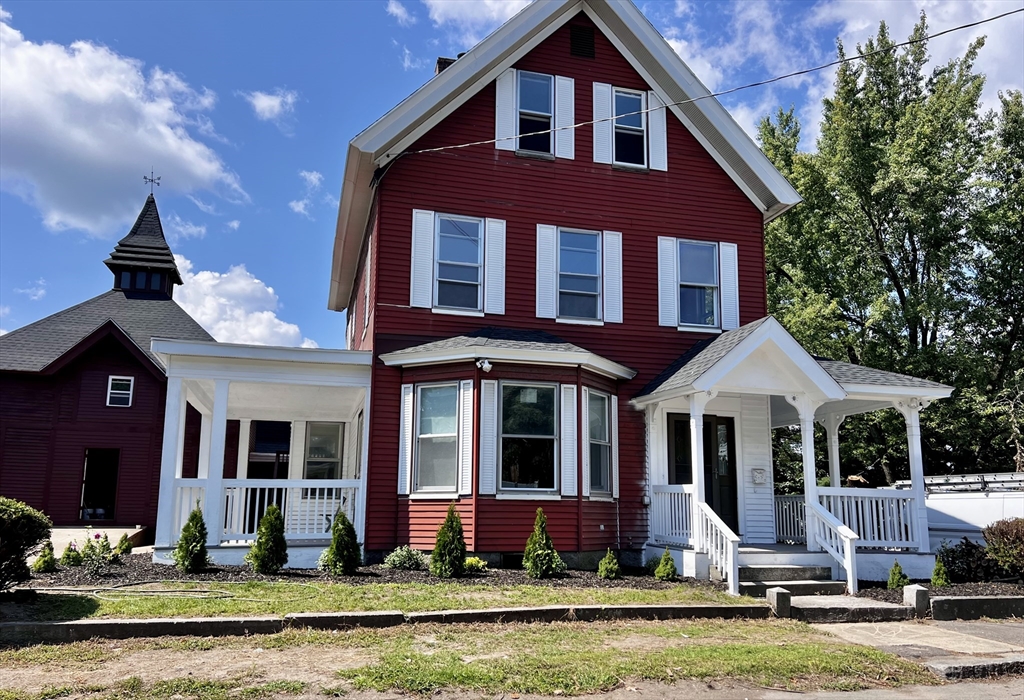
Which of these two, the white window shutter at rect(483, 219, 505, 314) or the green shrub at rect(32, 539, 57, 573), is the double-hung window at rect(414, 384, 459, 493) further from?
the green shrub at rect(32, 539, 57, 573)

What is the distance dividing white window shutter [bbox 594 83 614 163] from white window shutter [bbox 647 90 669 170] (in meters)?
0.81

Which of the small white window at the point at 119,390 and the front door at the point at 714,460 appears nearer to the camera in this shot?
the front door at the point at 714,460

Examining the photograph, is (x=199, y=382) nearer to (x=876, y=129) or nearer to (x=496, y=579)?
(x=496, y=579)

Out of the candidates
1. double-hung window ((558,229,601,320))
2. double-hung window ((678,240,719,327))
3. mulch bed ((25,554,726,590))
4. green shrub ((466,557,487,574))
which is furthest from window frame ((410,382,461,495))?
double-hung window ((678,240,719,327))

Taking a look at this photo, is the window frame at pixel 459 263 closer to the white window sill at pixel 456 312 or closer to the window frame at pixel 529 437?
the white window sill at pixel 456 312

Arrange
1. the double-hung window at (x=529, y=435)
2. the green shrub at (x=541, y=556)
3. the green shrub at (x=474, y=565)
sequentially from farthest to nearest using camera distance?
the double-hung window at (x=529, y=435) < the green shrub at (x=474, y=565) < the green shrub at (x=541, y=556)

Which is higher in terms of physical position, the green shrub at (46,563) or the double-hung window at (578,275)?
the double-hung window at (578,275)

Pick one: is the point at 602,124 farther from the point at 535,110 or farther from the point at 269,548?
the point at 269,548

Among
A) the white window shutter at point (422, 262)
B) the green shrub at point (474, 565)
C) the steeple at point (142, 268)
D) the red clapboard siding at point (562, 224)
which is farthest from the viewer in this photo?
the steeple at point (142, 268)

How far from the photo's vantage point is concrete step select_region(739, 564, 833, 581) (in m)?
11.7

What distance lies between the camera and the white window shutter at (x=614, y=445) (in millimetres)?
13617

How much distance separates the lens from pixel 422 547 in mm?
12453

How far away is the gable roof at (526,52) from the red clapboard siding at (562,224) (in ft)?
0.68

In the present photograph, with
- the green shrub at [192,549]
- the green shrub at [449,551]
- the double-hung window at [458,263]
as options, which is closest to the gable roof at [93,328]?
the double-hung window at [458,263]
